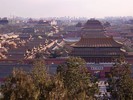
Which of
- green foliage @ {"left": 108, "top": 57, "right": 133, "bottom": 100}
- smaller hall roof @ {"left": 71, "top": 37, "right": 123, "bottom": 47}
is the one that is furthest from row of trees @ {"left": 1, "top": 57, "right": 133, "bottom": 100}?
smaller hall roof @ {"left": 71, "top": 37, "right": 123, "bottom": 47}

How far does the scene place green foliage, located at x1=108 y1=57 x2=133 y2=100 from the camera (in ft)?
59.2

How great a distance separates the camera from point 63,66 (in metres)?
21.2

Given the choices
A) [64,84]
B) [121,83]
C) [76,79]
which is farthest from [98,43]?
[64,84]

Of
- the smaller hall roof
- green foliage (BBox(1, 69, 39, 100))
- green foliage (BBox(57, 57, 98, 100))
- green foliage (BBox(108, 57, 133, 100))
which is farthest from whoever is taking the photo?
the smaller hall roof

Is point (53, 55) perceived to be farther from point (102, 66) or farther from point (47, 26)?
point (47, 26)

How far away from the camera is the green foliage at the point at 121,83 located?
18.0 metres

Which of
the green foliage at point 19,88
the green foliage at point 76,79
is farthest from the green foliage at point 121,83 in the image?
the green foliage at point 19,88

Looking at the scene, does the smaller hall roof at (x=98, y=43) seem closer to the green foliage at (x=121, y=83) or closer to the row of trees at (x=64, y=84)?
the row of trees at (x=64, y=84)

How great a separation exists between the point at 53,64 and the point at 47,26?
70386 millimetres

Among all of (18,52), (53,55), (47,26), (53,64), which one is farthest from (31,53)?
(47,26)

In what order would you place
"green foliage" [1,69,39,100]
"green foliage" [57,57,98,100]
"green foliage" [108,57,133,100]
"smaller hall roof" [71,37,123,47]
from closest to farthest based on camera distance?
"green foliage" [1,69,39,100]
"green foliage" [108,57,133,100]
"green foliage" [57,57,98,100]
"smaller hall roof" [71,37,123,47]

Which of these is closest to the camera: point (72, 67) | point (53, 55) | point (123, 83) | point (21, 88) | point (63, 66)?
point (21, 88)

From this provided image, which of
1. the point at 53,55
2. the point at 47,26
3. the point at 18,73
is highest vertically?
the point at 18,73

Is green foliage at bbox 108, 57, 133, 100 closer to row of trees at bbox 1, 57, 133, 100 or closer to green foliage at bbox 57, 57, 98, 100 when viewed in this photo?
row of trees at bbox 1, 57, 133, 100
